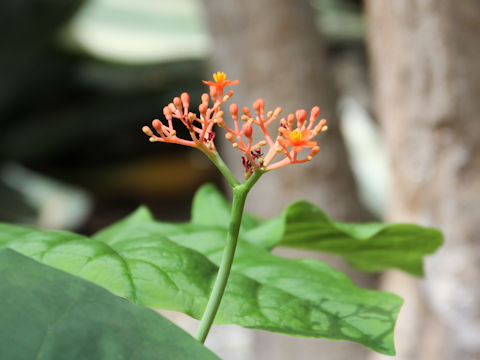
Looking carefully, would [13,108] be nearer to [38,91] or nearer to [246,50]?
[38,91]

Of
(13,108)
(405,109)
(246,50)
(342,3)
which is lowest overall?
(405,109)

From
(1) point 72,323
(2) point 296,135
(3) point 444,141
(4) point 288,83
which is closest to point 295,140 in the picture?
(2) point 296,135

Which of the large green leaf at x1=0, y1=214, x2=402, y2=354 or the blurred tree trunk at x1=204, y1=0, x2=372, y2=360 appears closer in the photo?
the large green leaf at x1=0, y1=214, x2=402, y2=354

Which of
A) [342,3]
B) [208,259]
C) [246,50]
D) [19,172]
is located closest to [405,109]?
[246,50]

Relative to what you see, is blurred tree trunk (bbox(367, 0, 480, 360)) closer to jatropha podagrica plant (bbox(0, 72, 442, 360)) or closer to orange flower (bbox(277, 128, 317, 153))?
jatropha podagrica plant (bbox(0, 72, 442, 360))

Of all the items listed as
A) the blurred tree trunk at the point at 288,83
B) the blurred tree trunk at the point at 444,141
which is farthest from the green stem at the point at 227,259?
the blurred tree trunk at the point at 288,83

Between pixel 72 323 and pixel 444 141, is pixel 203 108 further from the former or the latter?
pixel 444 141

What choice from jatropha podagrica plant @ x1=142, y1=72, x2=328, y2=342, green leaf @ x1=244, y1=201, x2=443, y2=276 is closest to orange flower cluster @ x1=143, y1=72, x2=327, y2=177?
jatropha podagrica plant @ x1=142, y1=72, x2=328, y2=342
